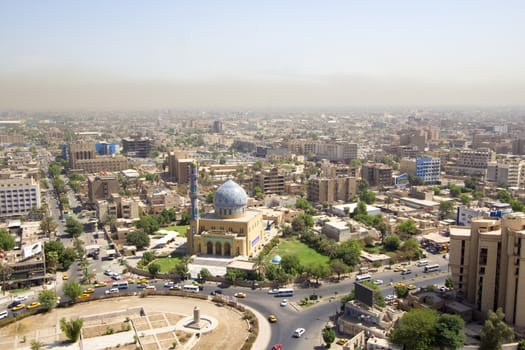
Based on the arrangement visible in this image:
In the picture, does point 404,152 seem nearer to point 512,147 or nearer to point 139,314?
point 512,147

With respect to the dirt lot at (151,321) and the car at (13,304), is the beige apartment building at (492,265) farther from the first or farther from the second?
the car at (13,304)

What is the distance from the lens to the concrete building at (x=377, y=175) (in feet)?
332

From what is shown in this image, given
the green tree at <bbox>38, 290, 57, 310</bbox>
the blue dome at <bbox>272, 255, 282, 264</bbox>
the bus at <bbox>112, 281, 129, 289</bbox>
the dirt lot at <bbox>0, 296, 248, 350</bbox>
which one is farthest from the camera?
the blue dome at <bbox>272, 255, 282, 264</bbox>

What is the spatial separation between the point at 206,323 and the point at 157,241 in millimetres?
24804

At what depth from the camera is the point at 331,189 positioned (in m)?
87.2

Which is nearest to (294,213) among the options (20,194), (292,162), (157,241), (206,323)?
(157,241)

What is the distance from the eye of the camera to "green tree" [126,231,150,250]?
61125 millimetres

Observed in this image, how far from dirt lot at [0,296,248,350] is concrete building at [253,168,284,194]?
48.0 meters

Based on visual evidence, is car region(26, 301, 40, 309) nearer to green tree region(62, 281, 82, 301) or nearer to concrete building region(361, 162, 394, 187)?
green tree region(62, 281, 82, 301)

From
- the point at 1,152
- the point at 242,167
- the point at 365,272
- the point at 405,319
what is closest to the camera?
the point at 405,319

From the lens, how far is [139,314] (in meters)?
42.4

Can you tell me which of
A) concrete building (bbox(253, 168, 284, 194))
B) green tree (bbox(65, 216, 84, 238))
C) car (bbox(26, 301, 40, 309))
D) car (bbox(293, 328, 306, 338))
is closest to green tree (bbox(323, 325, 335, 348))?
car (bbox(293, 328, 306, 338))

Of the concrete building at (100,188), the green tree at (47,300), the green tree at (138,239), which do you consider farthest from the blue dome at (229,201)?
the concrete building at (100,188)

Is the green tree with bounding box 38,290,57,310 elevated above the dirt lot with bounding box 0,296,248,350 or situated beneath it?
elevated above
